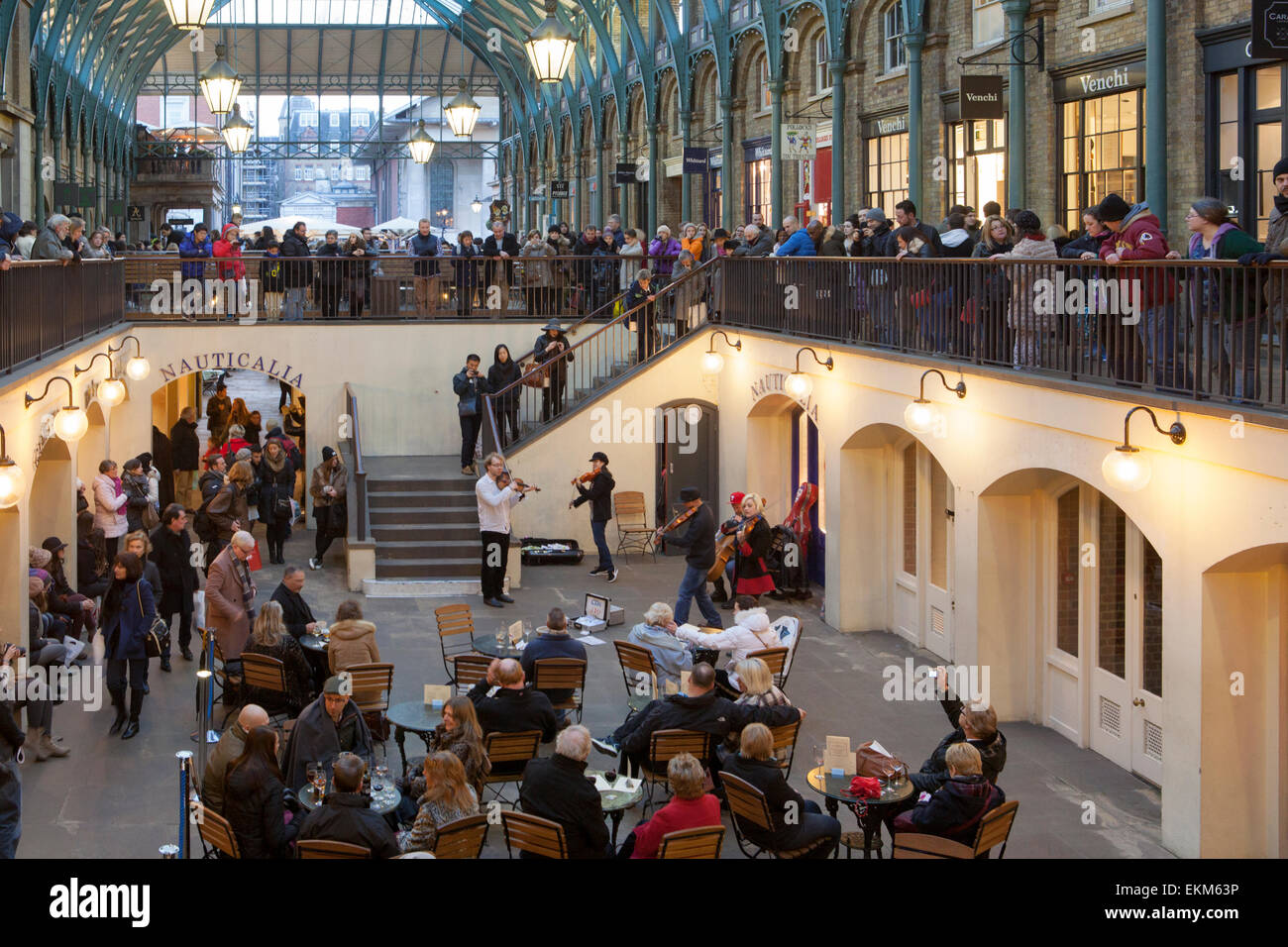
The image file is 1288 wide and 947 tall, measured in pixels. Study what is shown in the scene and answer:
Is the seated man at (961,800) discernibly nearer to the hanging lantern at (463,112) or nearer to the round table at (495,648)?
the round table at (495,648)

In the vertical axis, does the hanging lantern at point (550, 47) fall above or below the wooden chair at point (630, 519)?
above

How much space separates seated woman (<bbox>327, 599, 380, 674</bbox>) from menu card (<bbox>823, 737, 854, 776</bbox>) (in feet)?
14.3

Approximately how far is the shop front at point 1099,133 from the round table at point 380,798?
1098 centimetres

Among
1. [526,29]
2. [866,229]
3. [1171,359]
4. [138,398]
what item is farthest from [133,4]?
[1171,359]

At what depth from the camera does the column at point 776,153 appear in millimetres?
26875

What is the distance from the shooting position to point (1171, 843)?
36.2 ft

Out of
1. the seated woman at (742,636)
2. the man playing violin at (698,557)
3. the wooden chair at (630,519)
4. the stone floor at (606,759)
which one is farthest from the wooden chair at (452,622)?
the wooden chair at (630,519)

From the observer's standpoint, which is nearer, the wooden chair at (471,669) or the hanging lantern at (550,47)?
the wooden chair at (471,669)

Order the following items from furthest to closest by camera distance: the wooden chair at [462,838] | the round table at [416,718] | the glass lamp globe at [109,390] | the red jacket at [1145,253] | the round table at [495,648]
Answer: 1. the glass lamp globe at [109,390]
2. the round table at [495,648]
3. the round table at [416,718]
4. the red jacket at [1145,253]
5. the wooden chair at [462,838]

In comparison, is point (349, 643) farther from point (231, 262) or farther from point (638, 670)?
point (231, 262)

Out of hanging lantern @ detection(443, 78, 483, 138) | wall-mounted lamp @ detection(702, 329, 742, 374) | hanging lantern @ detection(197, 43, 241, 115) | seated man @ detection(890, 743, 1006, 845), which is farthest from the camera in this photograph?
hanging lantern @ detection(443, 78, 483, 138)

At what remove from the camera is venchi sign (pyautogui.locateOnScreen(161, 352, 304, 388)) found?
24.6 metres

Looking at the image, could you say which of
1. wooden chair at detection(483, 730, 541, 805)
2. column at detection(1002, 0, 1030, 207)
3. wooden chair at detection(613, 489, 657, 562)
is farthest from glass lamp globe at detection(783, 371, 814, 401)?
wooden chair at detection(483, 730, 541, 805)

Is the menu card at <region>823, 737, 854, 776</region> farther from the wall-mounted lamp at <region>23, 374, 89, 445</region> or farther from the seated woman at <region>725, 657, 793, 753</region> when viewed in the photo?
the wall-mounted lamp at <region>23, 374, 89, 445</region>
